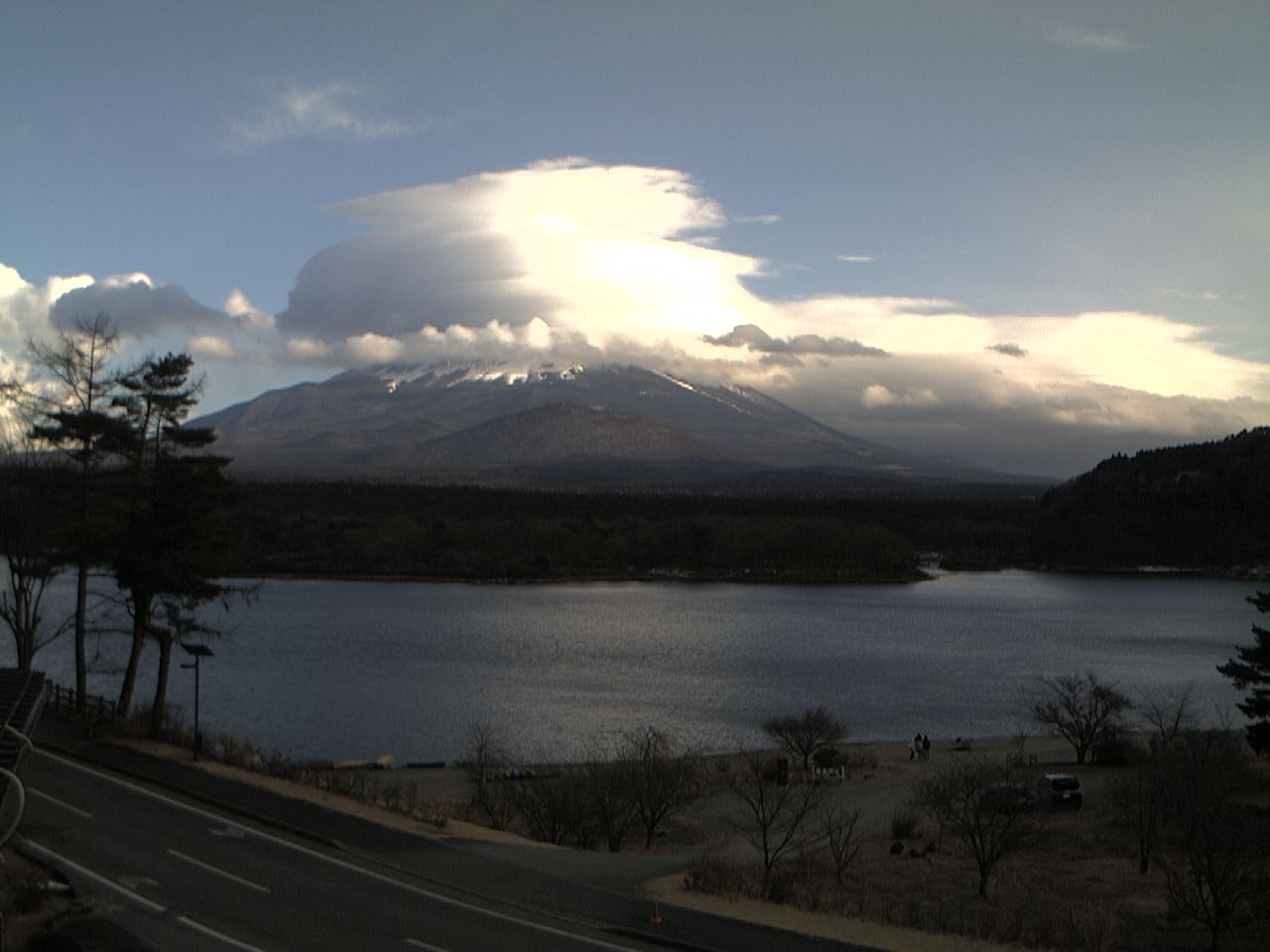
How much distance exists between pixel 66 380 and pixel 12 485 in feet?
8.86

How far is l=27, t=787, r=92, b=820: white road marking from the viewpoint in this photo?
12612 mm

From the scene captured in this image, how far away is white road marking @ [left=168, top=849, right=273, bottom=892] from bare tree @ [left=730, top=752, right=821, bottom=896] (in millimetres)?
4956

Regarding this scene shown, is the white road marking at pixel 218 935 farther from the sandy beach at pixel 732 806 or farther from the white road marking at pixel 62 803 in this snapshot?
the white road marking at pixel 62 803

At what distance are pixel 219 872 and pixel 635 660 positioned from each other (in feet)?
105

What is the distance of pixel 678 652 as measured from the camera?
4503 centimetres

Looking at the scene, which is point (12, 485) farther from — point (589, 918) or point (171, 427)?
point (589, 918)

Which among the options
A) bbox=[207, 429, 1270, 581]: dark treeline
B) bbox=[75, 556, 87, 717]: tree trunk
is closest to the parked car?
bbox=[75, 556, 87, 717]: tree trunk

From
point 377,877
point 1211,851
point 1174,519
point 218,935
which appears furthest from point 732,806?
point 1174,519

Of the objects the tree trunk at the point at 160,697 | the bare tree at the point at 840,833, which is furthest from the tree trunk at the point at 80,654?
the bare tree at the point at 840,833

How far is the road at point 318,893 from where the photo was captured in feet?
29.6

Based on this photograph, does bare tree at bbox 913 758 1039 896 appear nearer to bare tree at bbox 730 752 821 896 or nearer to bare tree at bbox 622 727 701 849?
bare tree at bbox 730 752 821 896

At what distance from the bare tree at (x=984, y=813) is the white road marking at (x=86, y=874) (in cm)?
899

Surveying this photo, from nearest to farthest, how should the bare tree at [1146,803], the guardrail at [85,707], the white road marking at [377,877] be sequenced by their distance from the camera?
the white road marking at [377,877], the bare tree at [1146,803], the guardrail at [85,707]

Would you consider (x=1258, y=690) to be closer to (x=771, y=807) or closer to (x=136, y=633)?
(x=771, y=807)
